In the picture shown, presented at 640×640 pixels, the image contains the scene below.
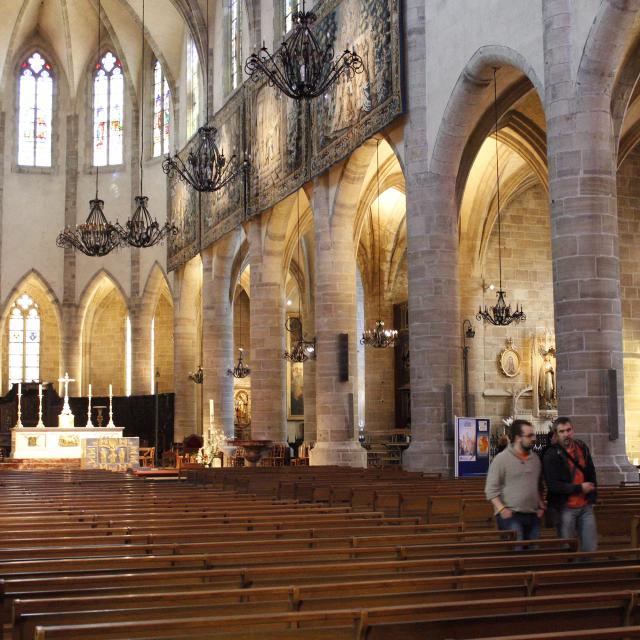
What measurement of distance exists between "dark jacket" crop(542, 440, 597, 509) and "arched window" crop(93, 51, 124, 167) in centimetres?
3367

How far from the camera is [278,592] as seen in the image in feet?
14.2

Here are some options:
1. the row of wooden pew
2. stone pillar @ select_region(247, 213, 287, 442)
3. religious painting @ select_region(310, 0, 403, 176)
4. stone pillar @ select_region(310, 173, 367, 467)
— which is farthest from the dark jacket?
stone pillar @ select_region(247, 213, 287, 442)

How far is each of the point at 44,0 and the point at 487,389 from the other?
2352 cm

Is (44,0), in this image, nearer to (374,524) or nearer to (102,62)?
(102,62)

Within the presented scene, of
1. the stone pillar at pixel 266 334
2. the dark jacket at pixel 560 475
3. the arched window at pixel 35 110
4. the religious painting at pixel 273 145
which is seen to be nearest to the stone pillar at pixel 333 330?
the religious painting at pixel 273 145

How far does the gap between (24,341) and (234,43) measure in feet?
51.4

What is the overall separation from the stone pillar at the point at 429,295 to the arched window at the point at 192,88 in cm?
1709

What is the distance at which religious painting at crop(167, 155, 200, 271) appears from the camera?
32.8m

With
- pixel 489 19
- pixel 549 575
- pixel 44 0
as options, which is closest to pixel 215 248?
pixel 44 0

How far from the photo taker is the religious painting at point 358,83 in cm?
1856

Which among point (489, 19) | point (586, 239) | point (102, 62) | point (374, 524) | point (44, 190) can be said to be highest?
point (102, 62)

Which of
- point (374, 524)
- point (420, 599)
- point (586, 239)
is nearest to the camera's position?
point (420, 599)

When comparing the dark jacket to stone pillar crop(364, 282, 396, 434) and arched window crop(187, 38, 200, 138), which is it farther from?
arched window crop(187, 38, 200, 138)

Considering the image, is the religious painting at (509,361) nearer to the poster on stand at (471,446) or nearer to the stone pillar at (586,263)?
the poster on stand at (471,446)
